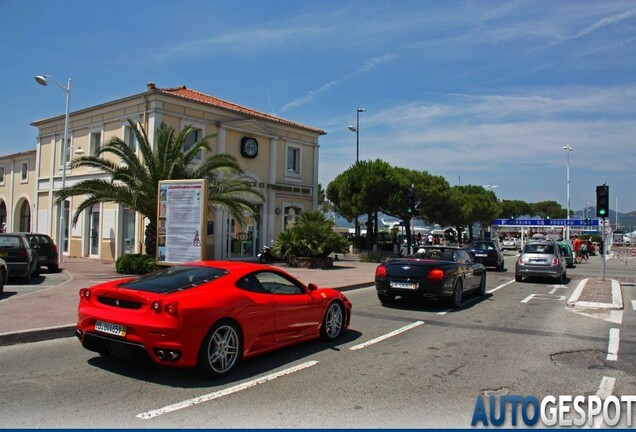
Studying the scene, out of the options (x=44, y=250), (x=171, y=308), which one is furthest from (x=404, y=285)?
(x=44, y=250)

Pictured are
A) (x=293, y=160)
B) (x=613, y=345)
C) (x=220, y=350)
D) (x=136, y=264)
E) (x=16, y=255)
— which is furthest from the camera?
(x=293, y=160)

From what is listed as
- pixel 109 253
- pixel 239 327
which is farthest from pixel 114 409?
pixel 109 253

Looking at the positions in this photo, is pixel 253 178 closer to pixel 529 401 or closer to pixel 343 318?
pixel 343 318

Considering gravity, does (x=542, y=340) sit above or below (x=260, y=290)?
below

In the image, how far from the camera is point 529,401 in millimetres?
5371

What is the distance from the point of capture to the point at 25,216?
34.3 meters

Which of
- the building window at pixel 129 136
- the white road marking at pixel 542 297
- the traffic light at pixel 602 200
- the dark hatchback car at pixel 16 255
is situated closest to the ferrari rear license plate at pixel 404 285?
the white road marking at pixel 542 297

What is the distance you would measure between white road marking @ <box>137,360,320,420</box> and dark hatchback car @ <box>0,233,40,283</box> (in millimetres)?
11242

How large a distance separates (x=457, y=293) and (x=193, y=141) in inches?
665

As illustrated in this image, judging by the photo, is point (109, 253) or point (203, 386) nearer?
point (203, 386)

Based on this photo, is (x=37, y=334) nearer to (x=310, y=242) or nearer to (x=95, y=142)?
(x=310, y=242)

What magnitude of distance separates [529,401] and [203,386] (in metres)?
3.48

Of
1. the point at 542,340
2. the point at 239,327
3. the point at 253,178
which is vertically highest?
the point at 253,178

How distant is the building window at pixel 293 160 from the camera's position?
29625 millimetres
